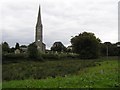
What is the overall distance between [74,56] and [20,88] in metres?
84.8

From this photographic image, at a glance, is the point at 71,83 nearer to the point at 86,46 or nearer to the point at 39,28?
the point at 86,46

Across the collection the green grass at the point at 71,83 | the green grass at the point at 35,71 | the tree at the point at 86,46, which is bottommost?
the green grass at the point at 35,71

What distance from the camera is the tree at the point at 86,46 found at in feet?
321

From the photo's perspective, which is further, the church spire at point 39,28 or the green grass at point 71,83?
the church spire at point 39,28

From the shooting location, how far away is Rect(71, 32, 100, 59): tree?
97.8 m

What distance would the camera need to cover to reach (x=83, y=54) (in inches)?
3841

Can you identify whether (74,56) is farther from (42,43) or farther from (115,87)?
(115,87)

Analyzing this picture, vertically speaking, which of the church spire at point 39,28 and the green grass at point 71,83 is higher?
the church spire at point 39,28

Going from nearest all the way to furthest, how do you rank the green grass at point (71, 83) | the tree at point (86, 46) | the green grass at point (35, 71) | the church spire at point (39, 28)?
the green grass at point (71, 83) → the green grass at point (35, 71) → the tree at point (86, 46) → the church spire at point (39, 28)

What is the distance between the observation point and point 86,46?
338 ft

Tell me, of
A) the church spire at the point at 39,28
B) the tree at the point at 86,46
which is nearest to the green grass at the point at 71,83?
the tree at the point at 86,46

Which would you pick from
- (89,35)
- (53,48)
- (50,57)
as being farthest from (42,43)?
(50,57)

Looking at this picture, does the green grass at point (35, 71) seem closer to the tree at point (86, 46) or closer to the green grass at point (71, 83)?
the green grass at point (71, 83)

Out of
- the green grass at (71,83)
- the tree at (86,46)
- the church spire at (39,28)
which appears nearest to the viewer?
the green grass at (71,83)
